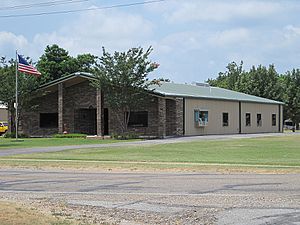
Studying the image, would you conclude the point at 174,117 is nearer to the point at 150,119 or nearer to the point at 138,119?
the point at 150,119

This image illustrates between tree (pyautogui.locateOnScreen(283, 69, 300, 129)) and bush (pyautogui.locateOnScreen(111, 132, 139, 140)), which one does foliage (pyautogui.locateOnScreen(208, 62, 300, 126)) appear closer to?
tree (pyautogui.locateOnScreen(283, 69, 300, 129))

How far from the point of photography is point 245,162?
23.2 meters

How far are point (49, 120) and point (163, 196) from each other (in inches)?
1746

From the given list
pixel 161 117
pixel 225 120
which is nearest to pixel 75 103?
pixel 161 117

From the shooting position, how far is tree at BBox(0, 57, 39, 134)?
52.3 meters

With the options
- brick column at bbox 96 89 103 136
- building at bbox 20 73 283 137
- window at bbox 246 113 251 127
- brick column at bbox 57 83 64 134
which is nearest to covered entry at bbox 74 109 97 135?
building at bbox 20 73 283 137

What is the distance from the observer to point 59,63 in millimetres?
76375

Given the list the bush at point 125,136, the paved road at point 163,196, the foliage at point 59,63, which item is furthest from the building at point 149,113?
the paved road at point 163,196

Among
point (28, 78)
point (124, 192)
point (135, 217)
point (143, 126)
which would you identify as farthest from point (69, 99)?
point (135, 217)

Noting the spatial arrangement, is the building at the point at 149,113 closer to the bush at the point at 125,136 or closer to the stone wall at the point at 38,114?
the stone wall at the point at 38,114

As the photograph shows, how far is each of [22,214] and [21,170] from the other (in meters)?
11.2

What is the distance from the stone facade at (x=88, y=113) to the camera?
1935 inches

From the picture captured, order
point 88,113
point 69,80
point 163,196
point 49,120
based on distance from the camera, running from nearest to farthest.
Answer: point 163,196
point 69,80
point 88,113
point 49,120

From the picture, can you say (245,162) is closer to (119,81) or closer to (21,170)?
(21,170)
